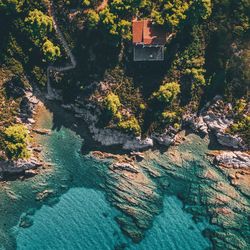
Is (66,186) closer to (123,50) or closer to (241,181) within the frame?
(123,50)

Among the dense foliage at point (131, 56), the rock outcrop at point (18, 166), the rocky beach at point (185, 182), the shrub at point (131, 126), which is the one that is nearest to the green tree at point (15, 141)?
the rock outcrop at point (18, 166)

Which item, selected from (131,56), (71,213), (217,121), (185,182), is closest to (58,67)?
(131,56)

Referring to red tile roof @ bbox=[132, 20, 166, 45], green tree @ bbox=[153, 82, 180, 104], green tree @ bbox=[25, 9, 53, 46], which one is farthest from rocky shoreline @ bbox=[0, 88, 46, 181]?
green tree @ bbox=[153, 82, 180, 104]

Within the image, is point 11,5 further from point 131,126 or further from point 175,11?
point 131,126

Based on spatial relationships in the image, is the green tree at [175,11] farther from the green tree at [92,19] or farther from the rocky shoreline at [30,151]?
the rocky shoreline at [30,151]

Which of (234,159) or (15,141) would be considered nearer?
(15,141)

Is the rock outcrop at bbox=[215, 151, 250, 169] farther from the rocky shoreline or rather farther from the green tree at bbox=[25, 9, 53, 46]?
the green tree at bbox=[25, 9, 53, 46]

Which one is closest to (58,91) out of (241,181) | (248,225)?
(241,181)
